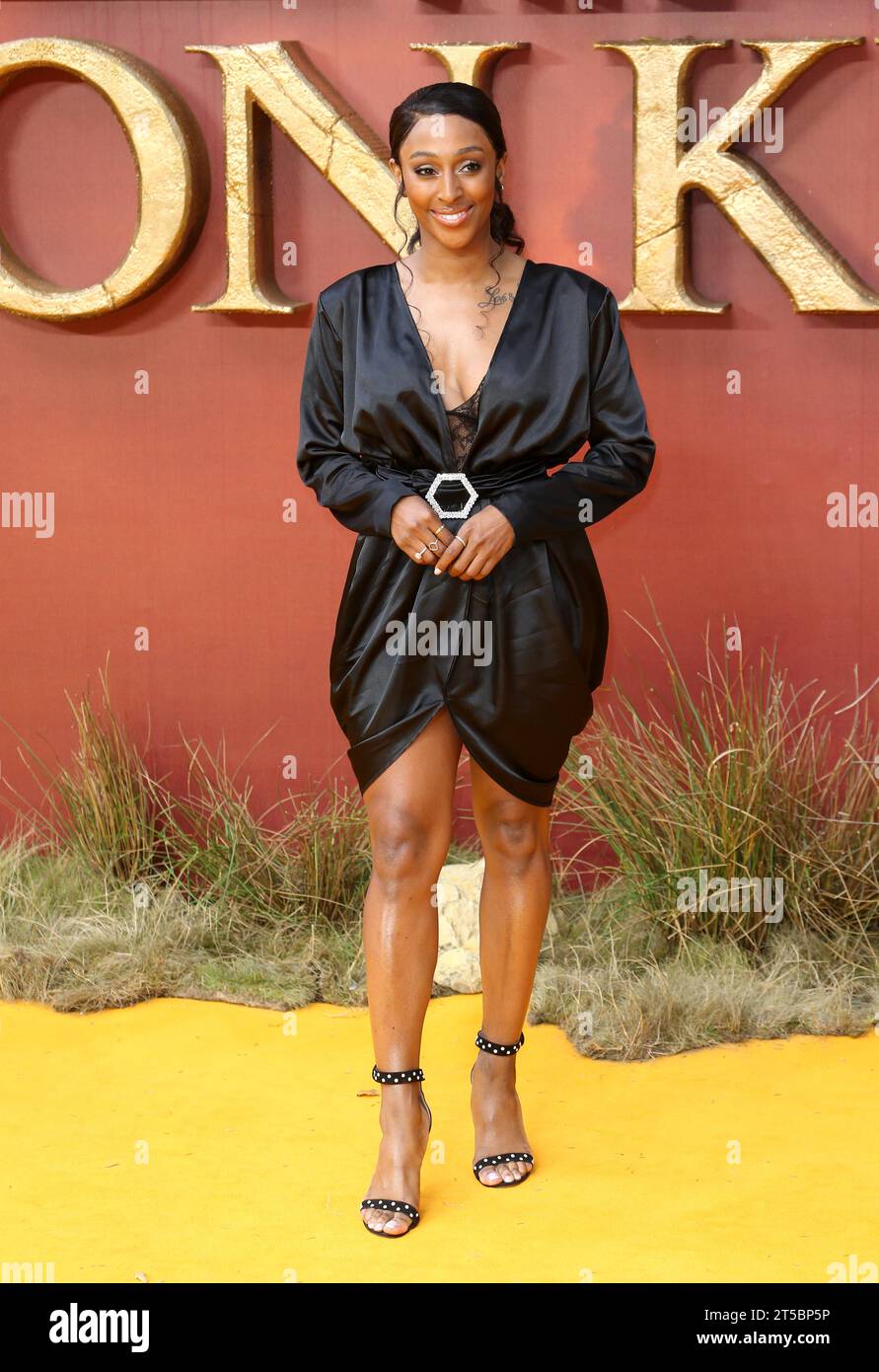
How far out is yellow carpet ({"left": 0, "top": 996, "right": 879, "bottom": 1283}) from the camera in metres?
2.60

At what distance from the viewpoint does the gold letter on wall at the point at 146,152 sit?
13.9 feet

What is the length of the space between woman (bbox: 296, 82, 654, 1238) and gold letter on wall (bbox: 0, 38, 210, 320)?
1660 millimetres

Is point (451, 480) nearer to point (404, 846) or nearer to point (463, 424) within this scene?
point (463, 424)

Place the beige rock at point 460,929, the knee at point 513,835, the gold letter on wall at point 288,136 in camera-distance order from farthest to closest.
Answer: the gold letter on wall at point 288,136
the beige rock at point 460,929
the knee at point 513,835

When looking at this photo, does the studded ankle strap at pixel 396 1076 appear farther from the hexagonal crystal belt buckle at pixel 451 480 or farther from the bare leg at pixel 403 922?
the hexagonal crystal belt buckle at pixel 451 480

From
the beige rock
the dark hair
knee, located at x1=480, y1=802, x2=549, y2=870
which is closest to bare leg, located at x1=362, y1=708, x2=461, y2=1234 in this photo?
knee, located at x1=480, y1=802, x2=549, y2=870

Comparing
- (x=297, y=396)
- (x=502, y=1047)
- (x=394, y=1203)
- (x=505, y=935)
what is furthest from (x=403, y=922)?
(x=297, y=396)

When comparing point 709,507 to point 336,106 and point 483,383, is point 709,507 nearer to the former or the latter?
point 336,106

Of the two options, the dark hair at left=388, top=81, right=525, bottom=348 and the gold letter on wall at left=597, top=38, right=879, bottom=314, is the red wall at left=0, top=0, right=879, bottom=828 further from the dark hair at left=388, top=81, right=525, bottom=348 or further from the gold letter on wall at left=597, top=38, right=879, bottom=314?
the dark hair at left=388, top=81, right=525, bottom=348

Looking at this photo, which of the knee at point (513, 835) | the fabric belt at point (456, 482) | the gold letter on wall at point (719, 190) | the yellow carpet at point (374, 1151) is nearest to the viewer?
the yellow carpet at point (374, 1151)

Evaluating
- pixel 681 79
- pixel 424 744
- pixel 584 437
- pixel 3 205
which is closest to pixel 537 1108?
pixel 424 744

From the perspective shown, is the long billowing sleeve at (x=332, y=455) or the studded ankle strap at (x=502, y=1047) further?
the studded ankle strap at (x=502, y=1047)

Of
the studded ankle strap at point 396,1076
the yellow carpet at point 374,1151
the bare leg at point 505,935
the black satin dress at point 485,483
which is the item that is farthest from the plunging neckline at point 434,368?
the yellow carpet at point 374,1151

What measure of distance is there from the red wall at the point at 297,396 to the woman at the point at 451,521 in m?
1.53
